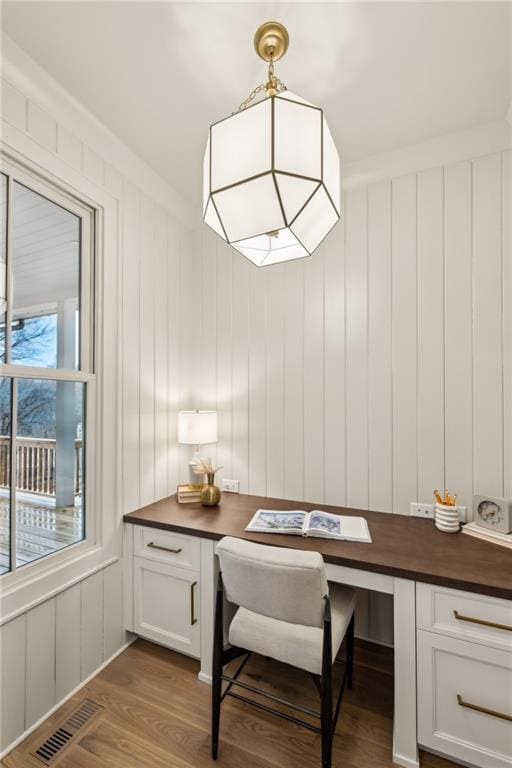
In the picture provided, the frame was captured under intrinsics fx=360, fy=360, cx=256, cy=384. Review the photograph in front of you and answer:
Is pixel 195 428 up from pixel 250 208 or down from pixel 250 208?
down

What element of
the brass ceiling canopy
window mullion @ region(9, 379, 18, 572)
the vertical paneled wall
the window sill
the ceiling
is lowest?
the vertical paneled wall

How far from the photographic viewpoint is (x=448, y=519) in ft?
5.66

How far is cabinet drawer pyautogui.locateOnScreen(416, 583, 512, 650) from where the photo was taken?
1.23m

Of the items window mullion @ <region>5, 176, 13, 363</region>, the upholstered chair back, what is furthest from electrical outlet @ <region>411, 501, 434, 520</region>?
window mullion @ <region>5, 176, 13, 363</region>

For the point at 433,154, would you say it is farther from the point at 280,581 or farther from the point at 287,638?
the point at 287,638

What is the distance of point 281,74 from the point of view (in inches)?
61.0

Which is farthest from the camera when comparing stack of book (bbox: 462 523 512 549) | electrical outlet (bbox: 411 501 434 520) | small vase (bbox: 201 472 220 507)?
small vase (bbox: 201 472 220 507)

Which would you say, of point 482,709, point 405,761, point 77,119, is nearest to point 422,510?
point 482,709

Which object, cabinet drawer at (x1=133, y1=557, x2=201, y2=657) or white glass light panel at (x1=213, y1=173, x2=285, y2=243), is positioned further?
cabinet drawer at (x1=133, y1=557, x2=201, y2=657)

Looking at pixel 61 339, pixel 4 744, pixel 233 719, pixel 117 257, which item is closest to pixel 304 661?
pixel 233 719

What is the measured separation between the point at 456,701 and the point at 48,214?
8.61 feet

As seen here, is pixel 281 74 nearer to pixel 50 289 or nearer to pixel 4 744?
pixel 50 289

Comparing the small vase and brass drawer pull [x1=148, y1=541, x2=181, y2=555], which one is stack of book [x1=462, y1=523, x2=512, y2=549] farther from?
brass drawer pull [x1=148, y1=541, x2=181, y2=555]

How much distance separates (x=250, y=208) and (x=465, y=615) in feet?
5.16
